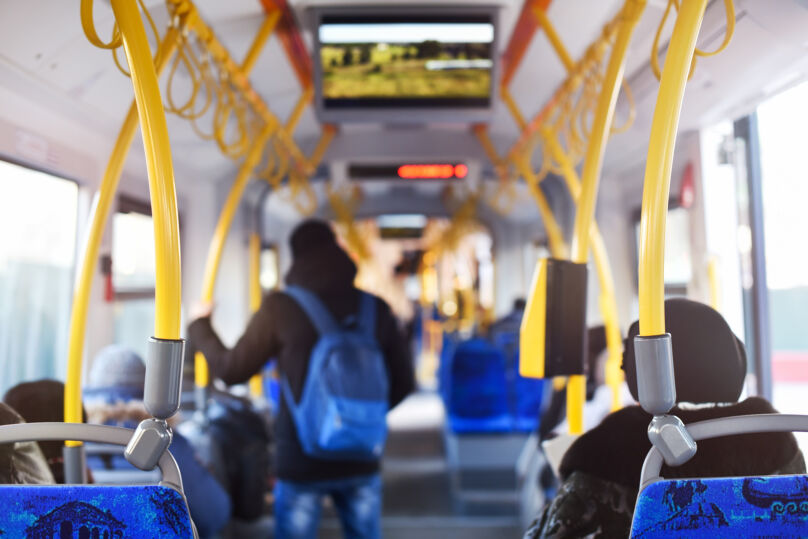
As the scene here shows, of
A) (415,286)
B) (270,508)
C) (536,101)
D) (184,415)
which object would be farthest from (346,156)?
(415,286)

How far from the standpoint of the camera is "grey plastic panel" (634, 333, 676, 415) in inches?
45.1

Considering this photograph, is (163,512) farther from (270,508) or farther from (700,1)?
(270,508)

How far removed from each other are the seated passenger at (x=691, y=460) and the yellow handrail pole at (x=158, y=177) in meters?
0.91

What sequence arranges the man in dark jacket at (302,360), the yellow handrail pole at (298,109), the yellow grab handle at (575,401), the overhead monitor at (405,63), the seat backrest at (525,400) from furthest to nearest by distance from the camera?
1. the seat backrest at (525,400)
2. the yellow handrail pole at (298,109)
3. the overhead monitor at (405,63)
4. the man in dark jacket at (302,360)
5. the yellow grab handle at (575,401)

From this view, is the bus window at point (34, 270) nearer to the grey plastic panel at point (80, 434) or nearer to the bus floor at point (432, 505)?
the grey plastic panel at point (80, 434)

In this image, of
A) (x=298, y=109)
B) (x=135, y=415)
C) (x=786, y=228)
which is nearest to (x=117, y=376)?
(x=135, y=415)

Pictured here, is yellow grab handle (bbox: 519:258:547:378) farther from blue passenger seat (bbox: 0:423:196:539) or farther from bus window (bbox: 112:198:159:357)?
bus window (bbox: 112:198:159:357)

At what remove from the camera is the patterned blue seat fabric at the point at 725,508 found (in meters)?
1.08

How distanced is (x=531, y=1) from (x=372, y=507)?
2275 mm

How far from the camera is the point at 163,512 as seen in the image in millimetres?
1116

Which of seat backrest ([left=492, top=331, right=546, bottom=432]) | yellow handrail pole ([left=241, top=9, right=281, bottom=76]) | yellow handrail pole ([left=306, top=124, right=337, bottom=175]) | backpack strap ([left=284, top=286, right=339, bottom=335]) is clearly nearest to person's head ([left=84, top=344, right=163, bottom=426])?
backpack strap ([left=284, top=286, right=339, bottom=335])

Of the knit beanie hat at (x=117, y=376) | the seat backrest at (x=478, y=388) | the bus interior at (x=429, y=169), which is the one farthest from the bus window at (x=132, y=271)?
the seat backrest at (x=478, y=388)

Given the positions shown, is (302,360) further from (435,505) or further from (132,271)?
(435,505)

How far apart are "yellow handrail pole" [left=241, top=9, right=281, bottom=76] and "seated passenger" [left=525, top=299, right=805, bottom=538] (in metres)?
2.09
